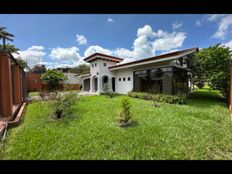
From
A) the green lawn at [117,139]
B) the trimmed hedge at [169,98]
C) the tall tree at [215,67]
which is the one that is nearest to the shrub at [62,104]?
the green lawn at [117,139]

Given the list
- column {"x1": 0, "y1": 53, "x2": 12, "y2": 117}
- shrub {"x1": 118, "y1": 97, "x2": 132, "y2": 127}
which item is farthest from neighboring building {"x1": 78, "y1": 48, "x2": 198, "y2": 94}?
column {"x1": 0, "y1": 53, "x2": 12, "y2": 117}

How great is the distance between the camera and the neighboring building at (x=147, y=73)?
10.4 meters

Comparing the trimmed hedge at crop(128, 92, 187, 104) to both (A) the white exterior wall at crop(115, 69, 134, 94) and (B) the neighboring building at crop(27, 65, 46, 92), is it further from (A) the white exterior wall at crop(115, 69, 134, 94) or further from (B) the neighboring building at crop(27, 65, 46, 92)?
(B) the neighboring building at crop(27, 65, 46, 92)

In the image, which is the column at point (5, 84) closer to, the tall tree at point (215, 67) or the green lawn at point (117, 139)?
the green lawn at point (117, 139)

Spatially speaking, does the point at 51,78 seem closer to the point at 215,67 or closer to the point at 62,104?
the point at 62,104

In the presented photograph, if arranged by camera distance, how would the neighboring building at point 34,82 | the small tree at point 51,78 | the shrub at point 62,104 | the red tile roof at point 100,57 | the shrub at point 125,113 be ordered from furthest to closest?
the neighboring building at point 34,82
the small tree at point 51,78
the red tile roof at point 100,57
the shrub at point 62,104
the shrub at point 125,113

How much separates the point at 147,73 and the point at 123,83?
3987 mm

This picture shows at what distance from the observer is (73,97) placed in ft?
21.8

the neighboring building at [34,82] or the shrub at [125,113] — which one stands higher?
the neighboring building at [34,82]

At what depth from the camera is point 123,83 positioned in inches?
621

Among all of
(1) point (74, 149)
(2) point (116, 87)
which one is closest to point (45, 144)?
(1) point (74, 149)

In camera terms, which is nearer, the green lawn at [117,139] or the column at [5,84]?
the green lawn at [117,139]
